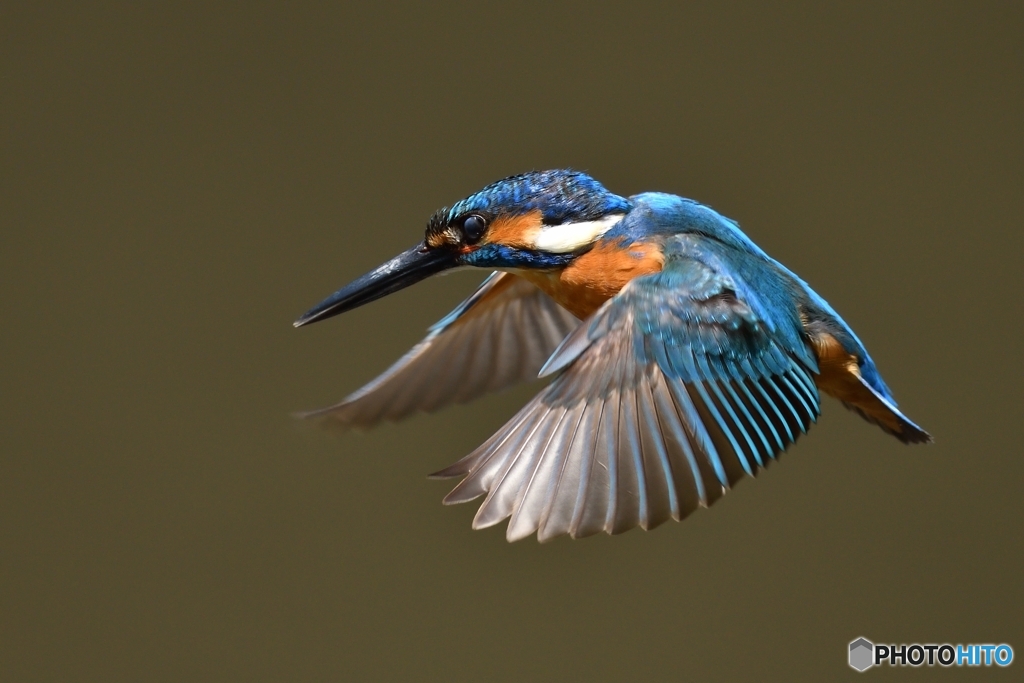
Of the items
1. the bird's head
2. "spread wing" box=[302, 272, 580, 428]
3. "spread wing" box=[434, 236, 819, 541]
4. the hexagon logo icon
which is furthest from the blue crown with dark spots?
the hexagon logo icon

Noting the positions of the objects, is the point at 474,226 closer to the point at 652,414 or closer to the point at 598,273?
the point at 598,273

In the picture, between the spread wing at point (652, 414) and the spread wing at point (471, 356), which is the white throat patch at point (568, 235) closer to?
the spread wing at point (652, 414)

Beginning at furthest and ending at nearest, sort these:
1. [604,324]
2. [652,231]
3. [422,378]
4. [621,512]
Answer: [422,378]
[652,231]
[604,324]
[621,512]

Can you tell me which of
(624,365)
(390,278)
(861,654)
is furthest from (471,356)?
(861,654)

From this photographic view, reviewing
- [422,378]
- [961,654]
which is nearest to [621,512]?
[422,378]

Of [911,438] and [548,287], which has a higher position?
[548,287]

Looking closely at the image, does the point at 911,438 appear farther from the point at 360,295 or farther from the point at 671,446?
the point at 360,295

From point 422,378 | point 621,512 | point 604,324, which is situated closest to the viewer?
point 621,512

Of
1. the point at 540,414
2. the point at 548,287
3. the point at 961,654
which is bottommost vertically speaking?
the point at 961,654
